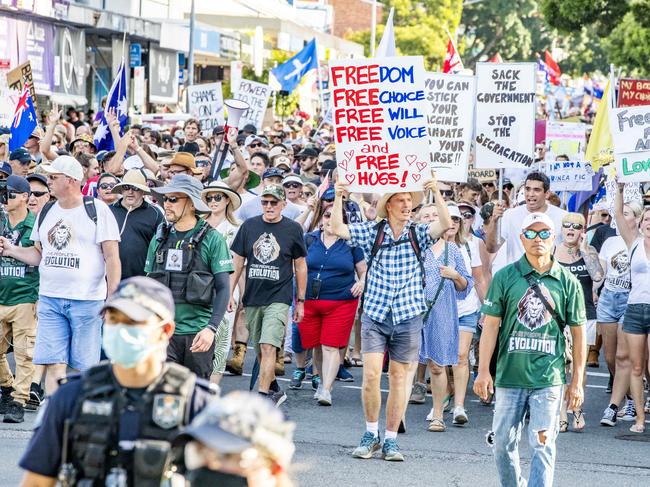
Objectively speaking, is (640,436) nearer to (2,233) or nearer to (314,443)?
(314,443)

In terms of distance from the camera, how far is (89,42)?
1390 inches

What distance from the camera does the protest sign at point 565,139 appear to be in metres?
22.3

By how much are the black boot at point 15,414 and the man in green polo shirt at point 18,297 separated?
0.16 metres

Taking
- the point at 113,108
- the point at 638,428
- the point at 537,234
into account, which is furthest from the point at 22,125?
the point at 537,234

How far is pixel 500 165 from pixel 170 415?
10571mm

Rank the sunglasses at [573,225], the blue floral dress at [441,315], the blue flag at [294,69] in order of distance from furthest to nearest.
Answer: the blue flag at [294,69] < the sunglasses at [573,225] < the blue floral dress at [441,315]

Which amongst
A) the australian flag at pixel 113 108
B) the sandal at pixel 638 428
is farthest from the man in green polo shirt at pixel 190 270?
the australian flag at pixel 113 108

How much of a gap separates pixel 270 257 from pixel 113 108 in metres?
7.52

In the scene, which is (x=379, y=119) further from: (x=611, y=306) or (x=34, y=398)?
(x=34, y=398)

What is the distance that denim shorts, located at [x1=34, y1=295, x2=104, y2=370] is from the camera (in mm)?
9258

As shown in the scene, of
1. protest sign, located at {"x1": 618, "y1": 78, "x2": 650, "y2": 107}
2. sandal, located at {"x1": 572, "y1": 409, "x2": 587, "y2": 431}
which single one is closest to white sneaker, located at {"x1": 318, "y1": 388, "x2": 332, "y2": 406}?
sandal, located at {"x1": 572, "y1": 409, "x2": 587, "y2": 431}

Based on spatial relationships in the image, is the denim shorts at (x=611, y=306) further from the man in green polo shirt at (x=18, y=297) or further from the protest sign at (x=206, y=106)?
the protest sign at (x=206, y=106)

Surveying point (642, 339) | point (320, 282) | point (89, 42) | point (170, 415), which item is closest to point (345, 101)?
point (320, 282)

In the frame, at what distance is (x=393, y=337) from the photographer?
922cm
